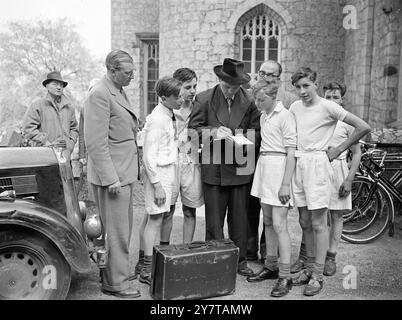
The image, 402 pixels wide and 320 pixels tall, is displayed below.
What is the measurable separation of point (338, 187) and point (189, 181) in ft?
4.65

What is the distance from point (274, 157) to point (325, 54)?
29.6 ft

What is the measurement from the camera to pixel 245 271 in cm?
436

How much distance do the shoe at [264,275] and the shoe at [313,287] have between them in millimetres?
409

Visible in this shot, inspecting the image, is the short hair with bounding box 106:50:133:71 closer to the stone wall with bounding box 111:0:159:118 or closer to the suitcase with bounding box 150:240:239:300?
the suitcase with bounding box 150:240:239:300

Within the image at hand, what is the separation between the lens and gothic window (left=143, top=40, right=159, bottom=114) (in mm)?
Answer: 16125

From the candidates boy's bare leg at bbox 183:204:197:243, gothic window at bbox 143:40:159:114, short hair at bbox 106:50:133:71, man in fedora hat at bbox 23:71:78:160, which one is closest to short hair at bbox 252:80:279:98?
short hair at bbox 106:50:133:71

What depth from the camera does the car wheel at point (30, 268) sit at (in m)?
3.28

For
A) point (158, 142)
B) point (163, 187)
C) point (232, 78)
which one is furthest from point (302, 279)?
point (232, 78)

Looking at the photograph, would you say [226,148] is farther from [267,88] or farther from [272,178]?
[267,88]

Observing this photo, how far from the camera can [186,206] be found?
446 cm

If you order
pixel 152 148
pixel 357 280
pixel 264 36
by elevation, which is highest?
pixel 264 36

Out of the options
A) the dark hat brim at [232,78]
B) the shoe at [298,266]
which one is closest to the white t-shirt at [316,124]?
the dark hat brim at [232,78]
